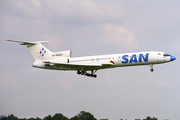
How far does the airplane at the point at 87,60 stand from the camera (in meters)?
73.9

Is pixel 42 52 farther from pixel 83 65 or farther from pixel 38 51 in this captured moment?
pixel 83 65

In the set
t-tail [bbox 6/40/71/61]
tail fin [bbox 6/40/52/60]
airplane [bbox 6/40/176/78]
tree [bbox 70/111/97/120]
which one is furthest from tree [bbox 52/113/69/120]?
tail fin [bbox 6/40/52/60]

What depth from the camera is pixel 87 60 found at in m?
77.1

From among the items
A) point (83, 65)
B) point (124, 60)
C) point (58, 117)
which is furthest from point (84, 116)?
point (124, 60)

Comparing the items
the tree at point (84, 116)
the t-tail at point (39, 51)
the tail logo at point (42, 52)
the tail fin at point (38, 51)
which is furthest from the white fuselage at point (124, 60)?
the tree at point (84, 116)

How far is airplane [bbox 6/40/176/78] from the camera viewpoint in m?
73.9

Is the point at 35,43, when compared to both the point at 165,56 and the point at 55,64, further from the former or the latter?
the point at 165,56

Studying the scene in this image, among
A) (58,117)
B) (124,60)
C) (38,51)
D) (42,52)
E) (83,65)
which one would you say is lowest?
(58,117)

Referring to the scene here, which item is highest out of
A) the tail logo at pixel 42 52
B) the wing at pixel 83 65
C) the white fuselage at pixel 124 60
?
the tail logo at pixel 42 52

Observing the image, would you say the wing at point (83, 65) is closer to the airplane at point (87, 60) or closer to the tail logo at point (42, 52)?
the airplane at point (87, 60)

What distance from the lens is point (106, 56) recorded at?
75.7 m

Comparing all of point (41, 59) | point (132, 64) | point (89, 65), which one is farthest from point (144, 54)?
point (41, 59)

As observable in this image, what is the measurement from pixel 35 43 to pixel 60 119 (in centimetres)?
1553

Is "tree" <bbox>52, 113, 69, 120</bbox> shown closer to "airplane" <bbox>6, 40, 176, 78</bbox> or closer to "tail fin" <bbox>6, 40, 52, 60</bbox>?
"airplane" <bbox>6, 40, 176, 78</bbox>
